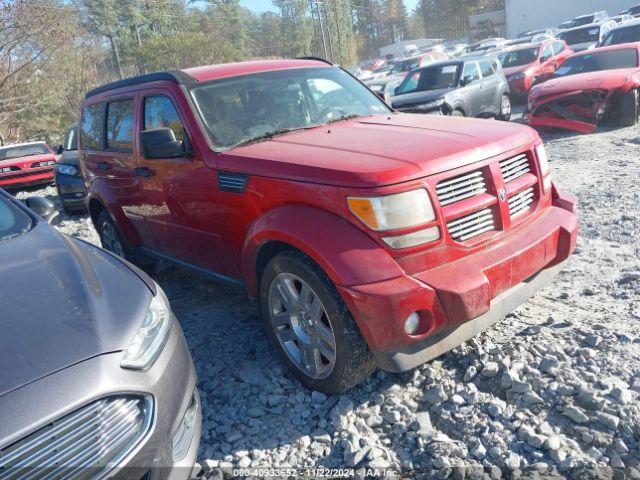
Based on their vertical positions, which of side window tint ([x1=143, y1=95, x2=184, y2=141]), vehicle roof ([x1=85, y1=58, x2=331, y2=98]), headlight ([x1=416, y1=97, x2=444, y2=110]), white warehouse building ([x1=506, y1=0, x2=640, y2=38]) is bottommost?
headlight ([x1=416, y1=97, x2=444, y2=110])

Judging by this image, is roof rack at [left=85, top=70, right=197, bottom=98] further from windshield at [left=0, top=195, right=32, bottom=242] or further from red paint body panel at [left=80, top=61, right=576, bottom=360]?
windshield at [left=0, top=195, right=32, bottom=242]

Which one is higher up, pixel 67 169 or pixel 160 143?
pixel 160 143

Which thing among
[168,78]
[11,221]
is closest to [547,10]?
[168,78]

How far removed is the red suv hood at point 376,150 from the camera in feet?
8.93

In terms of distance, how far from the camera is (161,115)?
13.5 feet

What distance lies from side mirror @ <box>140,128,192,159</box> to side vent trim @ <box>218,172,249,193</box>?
385 millimetres

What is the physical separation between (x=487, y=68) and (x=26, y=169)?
12.0 meters

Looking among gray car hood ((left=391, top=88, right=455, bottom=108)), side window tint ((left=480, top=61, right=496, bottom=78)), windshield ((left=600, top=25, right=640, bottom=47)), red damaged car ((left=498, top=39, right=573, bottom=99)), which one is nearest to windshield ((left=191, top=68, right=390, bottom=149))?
gray car hood ((left=391, top=88, right=455, bottom=108))

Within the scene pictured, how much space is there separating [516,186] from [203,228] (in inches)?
84.8

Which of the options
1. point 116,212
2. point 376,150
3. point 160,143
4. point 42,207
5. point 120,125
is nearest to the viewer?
point 376,150

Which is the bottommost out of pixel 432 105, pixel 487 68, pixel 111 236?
pixel 111 236

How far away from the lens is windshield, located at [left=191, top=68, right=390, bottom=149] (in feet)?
12.3

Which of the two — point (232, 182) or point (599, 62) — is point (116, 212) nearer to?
point (232, 182)

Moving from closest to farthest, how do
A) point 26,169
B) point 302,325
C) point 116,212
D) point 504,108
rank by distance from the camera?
point 302,325, point 116,212, point 504,108, point 26,169
